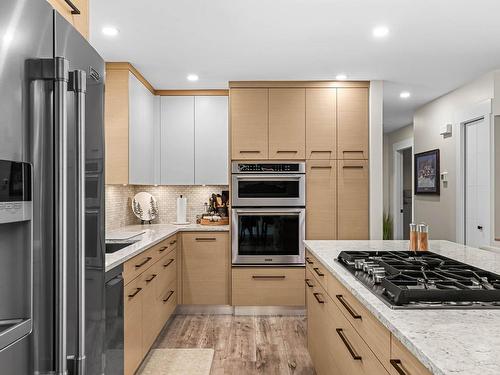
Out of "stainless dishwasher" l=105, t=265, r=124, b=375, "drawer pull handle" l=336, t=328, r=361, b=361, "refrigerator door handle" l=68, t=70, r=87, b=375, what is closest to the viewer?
"refrigerator door handle" l=68, t=70, r=87, b=375

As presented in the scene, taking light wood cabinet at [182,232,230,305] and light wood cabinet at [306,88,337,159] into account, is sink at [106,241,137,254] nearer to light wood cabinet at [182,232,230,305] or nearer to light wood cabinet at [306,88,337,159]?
light wood cabinet at [182,232,230,305]

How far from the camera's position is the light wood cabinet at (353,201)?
175 inches

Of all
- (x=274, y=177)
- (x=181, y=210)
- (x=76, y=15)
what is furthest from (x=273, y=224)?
(x=76, y=15)

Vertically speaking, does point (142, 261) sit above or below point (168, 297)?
above

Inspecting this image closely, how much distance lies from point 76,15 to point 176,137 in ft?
10.4

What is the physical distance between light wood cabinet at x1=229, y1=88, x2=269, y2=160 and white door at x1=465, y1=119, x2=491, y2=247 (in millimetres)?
2339

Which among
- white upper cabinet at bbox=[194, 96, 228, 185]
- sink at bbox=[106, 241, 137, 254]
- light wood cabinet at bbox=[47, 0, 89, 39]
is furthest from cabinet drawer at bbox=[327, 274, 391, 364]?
white upper cabinet at bbox=[194, 96, 228, 185]

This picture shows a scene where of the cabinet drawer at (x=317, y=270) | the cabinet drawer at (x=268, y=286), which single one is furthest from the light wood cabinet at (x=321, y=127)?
the cabinet drawer at (x=317, y=270)

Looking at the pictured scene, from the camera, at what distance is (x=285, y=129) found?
14.6ft

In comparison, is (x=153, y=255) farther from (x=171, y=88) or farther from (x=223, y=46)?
(x=171, y=88)

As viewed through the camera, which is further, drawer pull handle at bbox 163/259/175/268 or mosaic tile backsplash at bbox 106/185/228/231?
mosaic tile backsplash at bbox 106/185/228/231

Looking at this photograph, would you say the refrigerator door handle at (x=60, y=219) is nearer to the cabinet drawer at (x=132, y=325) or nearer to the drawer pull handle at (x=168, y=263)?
the cabinet drawer at (x=132, y=325)

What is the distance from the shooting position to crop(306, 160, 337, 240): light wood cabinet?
175 inches

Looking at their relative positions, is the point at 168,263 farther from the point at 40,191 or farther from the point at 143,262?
the point at 40,191
